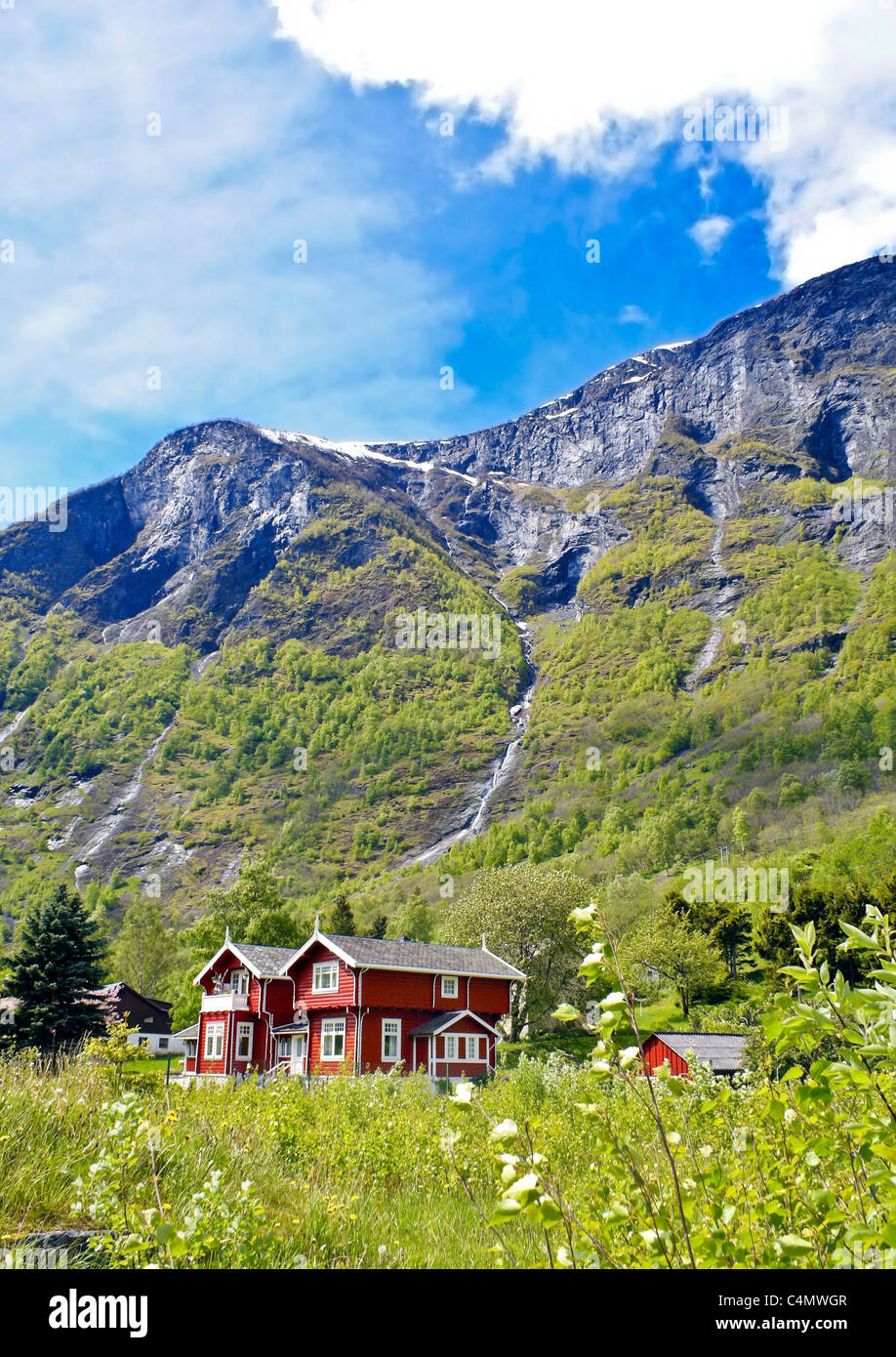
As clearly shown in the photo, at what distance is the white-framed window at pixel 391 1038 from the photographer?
42000mm

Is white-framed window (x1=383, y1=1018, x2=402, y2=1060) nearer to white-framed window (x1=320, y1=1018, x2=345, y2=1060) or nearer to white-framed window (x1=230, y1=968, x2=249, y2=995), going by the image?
white-framed window (x1=320, y1=1018, x2=345, y2=1060)

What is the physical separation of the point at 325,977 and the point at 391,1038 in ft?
14.9

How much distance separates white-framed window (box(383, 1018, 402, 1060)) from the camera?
42000 millimetres

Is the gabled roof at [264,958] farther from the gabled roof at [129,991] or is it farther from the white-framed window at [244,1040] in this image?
the gabled roof at [129,991]

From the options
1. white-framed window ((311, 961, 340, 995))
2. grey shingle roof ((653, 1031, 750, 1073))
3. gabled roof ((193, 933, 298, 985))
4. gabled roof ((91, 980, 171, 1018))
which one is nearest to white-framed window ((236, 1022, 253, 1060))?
gabled roof ((193, 933, 298, 985))

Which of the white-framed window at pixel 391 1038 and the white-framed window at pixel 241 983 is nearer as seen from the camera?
the white-framed window at pixel 391 1038

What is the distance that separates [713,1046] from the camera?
133 ft

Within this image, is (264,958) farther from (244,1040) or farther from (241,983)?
(244,1040)

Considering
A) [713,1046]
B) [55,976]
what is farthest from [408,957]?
[55,976]

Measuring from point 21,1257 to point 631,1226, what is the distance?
3889mm

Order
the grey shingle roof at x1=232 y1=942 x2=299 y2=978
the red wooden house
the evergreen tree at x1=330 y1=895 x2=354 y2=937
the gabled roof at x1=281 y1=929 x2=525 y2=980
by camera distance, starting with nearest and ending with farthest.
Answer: the red wooden house < the gabled roof at x1=281 y1=929 x2=525 y2=980 < the grey shingle roof at x1=232 y1=942 x2=299 y2=978 < the evergreen tree at x1=330 y1=895 x2=354 y2=937

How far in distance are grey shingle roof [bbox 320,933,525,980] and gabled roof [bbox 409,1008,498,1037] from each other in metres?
2.17

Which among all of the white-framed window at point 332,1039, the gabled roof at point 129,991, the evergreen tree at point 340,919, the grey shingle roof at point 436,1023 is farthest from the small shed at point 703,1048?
the gabled roof at point 129,991

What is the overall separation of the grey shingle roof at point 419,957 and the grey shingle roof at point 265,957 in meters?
4.77
